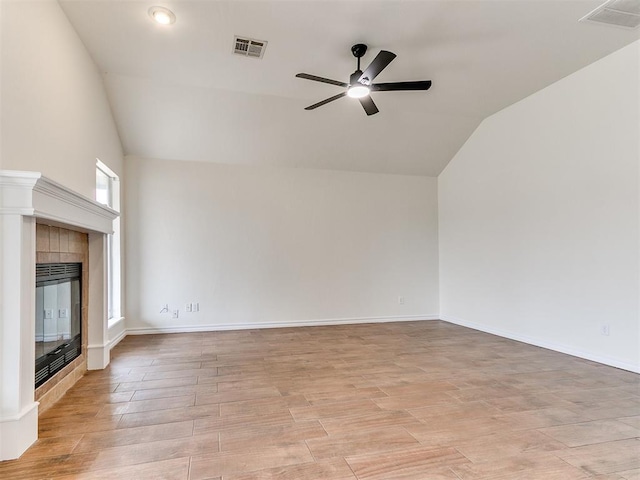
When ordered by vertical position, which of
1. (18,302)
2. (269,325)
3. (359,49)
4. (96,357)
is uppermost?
(359,49)

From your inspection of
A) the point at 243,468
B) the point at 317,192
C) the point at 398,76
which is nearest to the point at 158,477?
the point at 243,468

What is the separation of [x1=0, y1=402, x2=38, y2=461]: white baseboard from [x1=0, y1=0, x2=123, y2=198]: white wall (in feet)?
4.95

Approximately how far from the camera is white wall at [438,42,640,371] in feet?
11.7

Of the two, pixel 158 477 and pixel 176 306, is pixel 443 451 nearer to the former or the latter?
pixel 158 477

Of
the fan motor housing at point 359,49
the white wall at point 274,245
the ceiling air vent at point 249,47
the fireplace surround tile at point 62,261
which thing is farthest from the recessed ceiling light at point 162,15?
the white wall at point 274,245

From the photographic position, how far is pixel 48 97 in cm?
281

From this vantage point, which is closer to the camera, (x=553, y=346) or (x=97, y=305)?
(x=97, y=305)

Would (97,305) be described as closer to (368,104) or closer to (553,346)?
(368,104)

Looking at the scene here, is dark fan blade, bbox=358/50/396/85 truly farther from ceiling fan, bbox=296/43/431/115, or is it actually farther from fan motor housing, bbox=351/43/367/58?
fan motor housing, bbox=351/43/367/58

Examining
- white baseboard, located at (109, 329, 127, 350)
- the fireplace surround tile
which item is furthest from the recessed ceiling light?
white baseboard, located at (109, 329, 127, 350)

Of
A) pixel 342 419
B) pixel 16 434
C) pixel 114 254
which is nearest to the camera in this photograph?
pixel 16 434

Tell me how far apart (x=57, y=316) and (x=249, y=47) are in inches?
116

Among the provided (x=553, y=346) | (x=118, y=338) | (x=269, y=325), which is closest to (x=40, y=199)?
(x=118, y=338)

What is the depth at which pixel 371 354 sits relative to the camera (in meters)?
4.09
